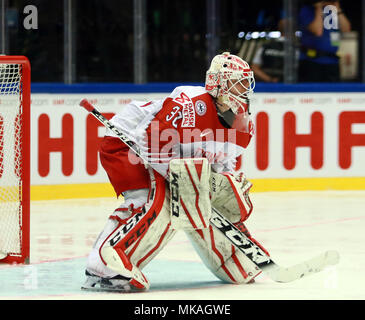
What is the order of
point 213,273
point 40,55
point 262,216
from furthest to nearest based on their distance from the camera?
point 40,55
point 262,216
point 213,273

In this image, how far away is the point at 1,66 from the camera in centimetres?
689

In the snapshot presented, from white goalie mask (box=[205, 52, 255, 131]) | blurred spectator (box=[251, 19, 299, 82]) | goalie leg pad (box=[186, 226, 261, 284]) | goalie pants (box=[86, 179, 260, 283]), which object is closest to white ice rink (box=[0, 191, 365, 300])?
goalie leg pad (box=[186, 226, 261, 284])

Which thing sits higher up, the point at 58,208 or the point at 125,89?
the point at 125,89

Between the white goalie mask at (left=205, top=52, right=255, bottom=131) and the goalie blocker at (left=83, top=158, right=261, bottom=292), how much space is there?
0.27 meters

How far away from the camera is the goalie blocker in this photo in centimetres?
534

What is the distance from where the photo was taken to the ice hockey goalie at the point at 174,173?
5.36m

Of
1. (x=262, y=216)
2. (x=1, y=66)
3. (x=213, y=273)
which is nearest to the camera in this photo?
(x=213, y=273)

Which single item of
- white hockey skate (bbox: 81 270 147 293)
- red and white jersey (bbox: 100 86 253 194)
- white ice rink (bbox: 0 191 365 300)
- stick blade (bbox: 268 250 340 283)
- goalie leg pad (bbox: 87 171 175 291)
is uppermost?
red and white jersey (bbox: 100 86 253 194)

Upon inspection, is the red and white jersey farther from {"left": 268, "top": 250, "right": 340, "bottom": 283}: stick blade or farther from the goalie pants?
{"left": 268, "top": 250, "right": 340, "bottom": 283}: stick blade

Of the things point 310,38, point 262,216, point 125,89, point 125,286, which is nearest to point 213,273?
point 125,286

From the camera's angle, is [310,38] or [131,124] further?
[310,38]

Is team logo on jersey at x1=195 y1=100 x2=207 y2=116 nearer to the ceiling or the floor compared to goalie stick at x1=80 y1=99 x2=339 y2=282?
nearer to the ceiling

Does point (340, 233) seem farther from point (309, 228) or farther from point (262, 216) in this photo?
point (262, 216)

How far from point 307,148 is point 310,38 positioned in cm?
104
